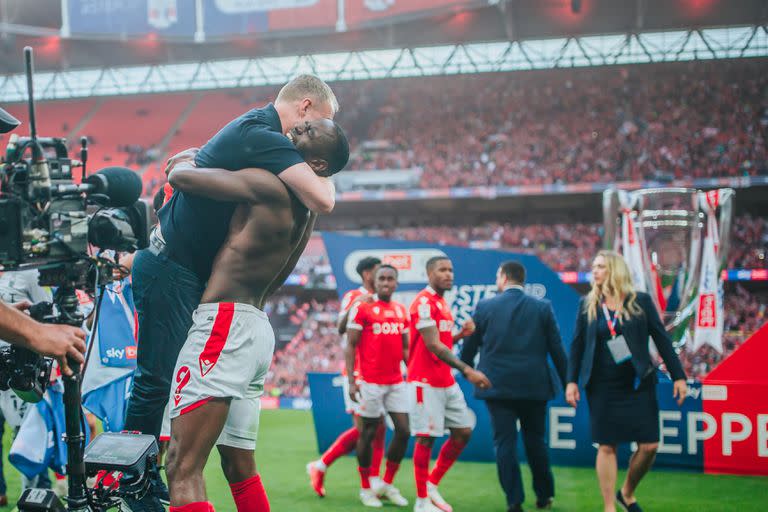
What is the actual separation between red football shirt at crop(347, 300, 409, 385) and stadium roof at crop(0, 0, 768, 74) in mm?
19815

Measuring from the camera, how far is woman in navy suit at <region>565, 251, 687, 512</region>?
17.8ft

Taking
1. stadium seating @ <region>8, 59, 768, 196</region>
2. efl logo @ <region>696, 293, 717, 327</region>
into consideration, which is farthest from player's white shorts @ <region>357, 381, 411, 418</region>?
stadium seating @ <region>8, 59, 768, 196</region>

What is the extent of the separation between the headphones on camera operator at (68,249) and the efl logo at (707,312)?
9.10 meters

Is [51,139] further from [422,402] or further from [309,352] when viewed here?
[309,352]

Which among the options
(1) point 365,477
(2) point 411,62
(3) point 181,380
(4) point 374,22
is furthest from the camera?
(2) point 411,62

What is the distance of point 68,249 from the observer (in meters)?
2.76

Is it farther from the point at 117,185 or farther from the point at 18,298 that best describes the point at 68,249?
the point at 18,298

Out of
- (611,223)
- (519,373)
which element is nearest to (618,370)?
(519,373)

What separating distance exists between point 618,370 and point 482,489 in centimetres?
217

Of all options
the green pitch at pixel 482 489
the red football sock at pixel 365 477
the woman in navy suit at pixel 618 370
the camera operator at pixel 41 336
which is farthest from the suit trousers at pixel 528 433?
the camera operator at pixel 41 336

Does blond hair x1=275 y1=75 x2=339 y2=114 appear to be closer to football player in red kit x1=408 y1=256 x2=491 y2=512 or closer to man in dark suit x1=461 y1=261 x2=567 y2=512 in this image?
football player in red kit x1=408 y1=256 x2=491 y2=512

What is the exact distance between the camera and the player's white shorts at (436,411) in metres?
6.29

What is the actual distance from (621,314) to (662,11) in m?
24.3

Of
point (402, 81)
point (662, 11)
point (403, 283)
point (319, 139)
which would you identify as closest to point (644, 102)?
point (662, 11)
